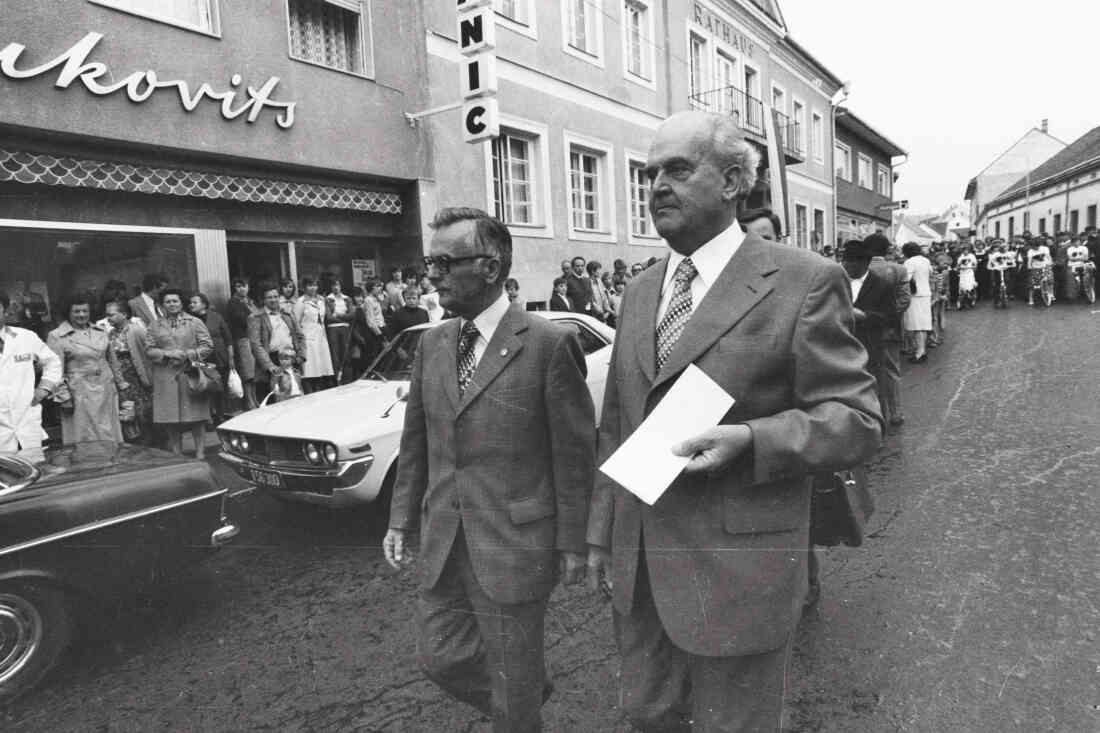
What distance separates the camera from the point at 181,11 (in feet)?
27.3

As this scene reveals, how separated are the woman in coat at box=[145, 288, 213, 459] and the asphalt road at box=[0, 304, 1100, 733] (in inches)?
83.3

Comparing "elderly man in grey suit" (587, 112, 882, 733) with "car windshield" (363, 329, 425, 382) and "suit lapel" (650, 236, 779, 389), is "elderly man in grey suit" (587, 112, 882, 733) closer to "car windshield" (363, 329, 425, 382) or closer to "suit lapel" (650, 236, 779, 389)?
"suit lapel" (650, 236, 779, 389)

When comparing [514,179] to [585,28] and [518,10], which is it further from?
[585,28]

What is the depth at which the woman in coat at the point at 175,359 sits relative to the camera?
689 cm

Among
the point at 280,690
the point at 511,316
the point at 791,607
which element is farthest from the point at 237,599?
the point at 791,607

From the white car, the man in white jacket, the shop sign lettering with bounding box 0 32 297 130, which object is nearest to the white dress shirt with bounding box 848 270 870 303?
the white car

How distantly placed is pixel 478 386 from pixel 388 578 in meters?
2.45

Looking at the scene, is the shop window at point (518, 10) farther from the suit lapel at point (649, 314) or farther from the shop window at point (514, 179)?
the suit lapel at point (649, 314)

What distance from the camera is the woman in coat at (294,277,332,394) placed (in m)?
8.73

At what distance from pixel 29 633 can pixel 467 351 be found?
247 centimetres

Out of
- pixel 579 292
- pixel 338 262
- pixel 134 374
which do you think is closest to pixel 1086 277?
pixel 579 292

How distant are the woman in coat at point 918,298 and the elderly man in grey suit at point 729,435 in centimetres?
1026

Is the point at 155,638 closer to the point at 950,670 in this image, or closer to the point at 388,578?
the point at 388,578

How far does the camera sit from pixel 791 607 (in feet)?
5.40
